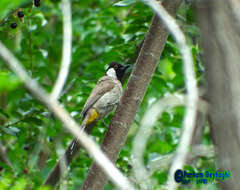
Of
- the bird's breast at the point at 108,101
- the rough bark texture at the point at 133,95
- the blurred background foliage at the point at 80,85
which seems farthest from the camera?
the bird's breast at the point at 108,101

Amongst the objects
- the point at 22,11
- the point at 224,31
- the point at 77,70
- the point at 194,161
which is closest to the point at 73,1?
the point at 77,70

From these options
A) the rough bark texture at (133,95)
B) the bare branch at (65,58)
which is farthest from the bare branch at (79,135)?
the rough bark texture at (133,95)

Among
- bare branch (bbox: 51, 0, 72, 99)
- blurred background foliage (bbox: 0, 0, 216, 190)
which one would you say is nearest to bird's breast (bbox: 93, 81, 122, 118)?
blurred background foliage (bbox: 0, 0, 216, 190)

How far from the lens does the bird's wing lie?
3.70 metres

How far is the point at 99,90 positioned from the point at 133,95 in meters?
1.28

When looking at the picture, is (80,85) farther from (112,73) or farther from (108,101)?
(112,73)

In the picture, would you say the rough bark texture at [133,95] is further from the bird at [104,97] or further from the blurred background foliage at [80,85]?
the bird at [104,97]

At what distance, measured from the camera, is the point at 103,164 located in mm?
1228

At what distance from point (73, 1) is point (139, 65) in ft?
9.88

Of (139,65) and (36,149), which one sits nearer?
(139,65)

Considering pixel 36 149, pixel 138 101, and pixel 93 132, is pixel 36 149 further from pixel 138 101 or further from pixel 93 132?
pixel 138 101

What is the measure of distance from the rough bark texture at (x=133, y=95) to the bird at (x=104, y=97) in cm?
72

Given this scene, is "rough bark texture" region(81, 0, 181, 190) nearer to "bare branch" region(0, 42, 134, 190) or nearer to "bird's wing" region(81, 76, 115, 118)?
"bird's wing" region(81, 76, 115, 118)

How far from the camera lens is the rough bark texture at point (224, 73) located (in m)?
1.26
